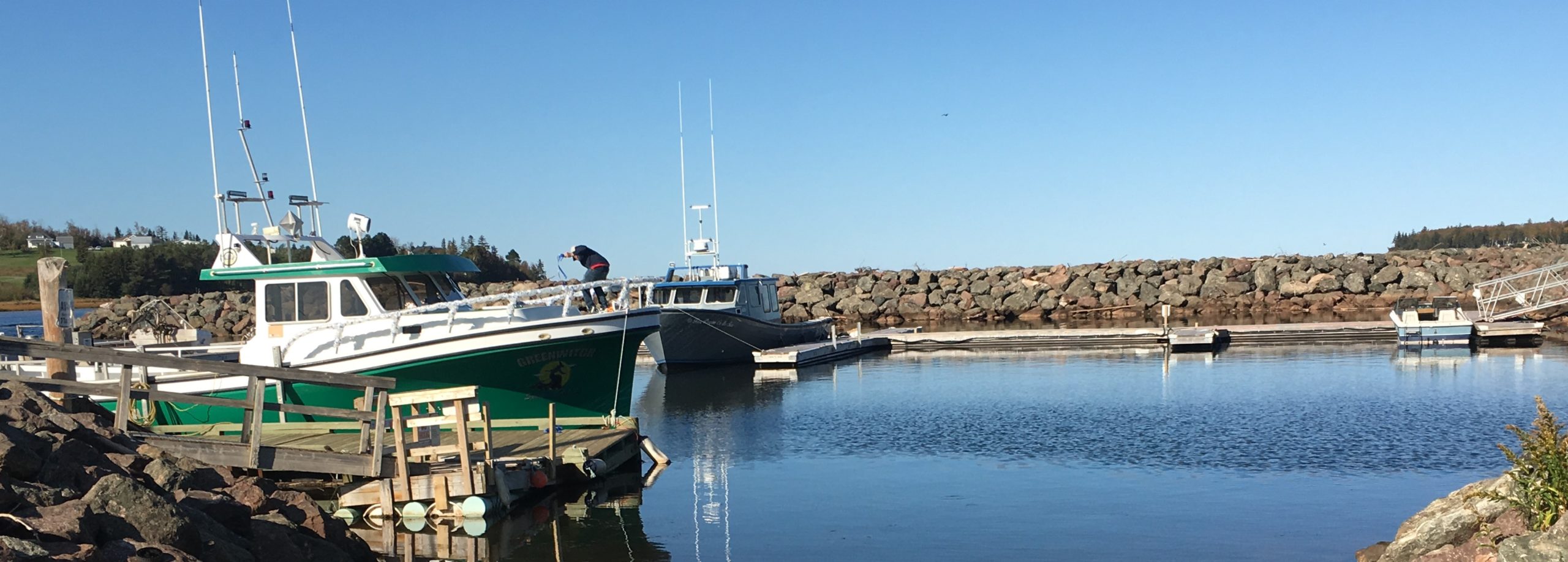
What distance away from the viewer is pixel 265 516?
10258 millimetres

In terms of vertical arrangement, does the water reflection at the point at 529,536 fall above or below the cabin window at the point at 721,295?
below

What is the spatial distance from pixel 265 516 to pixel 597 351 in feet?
25.9

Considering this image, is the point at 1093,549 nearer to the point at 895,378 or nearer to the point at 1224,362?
the point at 895,378

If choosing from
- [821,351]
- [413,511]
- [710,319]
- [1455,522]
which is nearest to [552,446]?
[413,511]

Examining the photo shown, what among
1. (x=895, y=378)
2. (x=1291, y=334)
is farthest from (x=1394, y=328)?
(x=895, y=378)

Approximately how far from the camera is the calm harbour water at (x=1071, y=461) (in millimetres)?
12508

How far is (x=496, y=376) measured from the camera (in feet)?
55.4

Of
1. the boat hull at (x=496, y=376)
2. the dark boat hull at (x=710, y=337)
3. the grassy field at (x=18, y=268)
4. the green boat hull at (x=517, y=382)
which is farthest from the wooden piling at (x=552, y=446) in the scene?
the grassy field at (x=18, y=268)

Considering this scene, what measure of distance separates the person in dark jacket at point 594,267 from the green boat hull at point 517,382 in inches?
67.8

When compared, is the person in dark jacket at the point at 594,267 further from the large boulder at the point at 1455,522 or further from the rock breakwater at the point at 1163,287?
the rock breakwater at the point at 1163,287

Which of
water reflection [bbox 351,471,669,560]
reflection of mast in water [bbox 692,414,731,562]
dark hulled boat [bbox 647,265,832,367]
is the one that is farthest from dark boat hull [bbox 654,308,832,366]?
water reflection [bbox 351,471,669,560]

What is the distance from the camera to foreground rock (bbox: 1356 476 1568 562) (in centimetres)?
797

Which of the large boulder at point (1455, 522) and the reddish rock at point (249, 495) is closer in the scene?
the large boulder at point (1455, 522)

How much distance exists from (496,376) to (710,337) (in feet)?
55.0
